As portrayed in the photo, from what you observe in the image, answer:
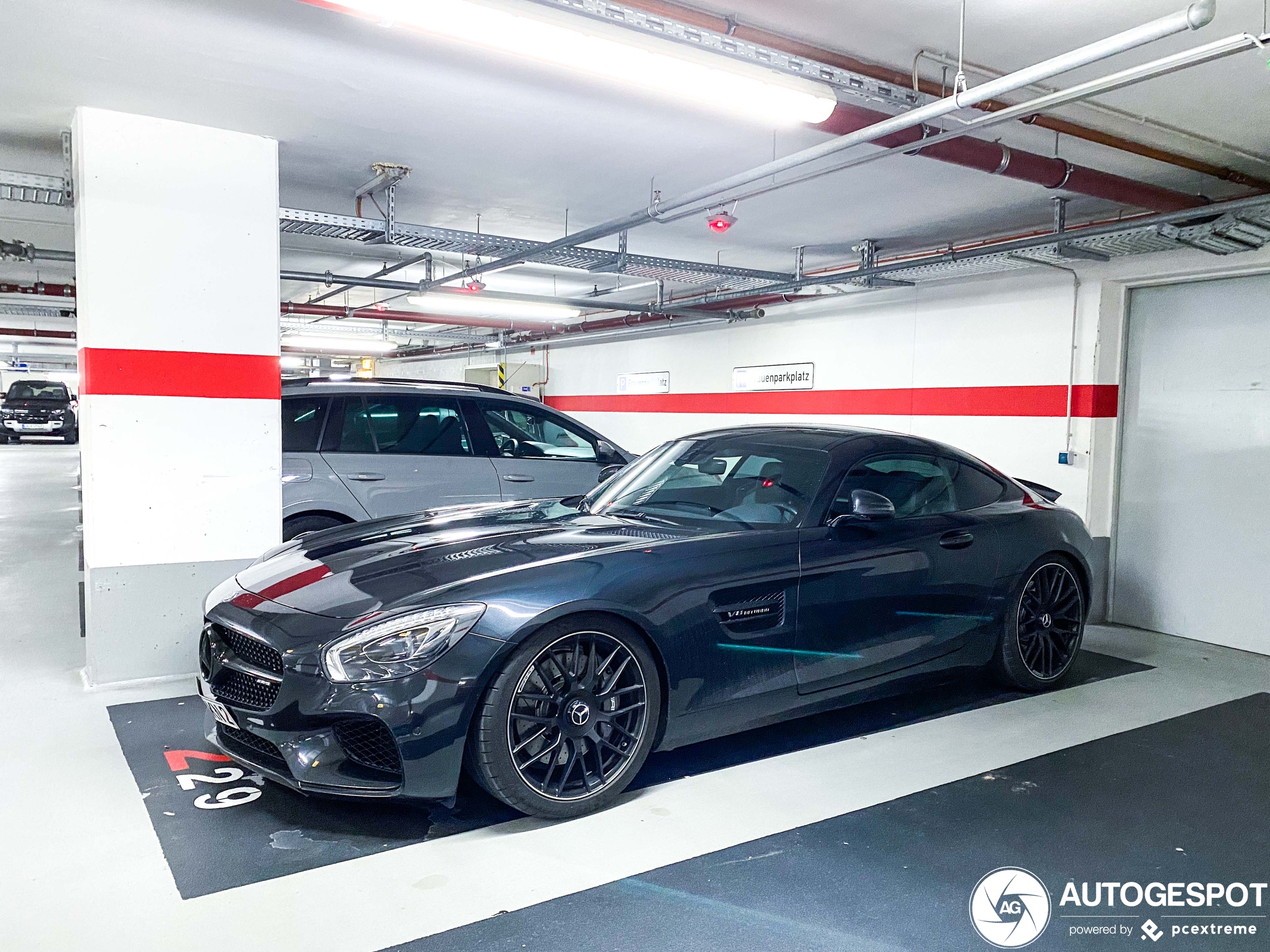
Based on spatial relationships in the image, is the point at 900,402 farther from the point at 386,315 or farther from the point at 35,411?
the point at 35,411

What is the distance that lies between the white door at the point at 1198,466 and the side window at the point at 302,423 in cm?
537

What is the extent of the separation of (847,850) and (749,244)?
19.7ft

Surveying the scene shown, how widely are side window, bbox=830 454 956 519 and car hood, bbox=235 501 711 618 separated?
0.63 m

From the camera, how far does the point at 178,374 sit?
431 cm

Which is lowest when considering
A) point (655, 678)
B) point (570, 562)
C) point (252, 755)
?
point (252, 755)

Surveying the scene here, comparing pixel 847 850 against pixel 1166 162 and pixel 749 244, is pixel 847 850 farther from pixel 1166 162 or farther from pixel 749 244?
pixel 749 244

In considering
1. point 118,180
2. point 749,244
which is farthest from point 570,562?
point 749,244

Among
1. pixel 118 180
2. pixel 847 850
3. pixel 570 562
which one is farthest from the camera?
pixel 118 180

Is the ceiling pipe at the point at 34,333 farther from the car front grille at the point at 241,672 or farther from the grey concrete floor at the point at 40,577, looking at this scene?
the car front grille at the point at 241,672

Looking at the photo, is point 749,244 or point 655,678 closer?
point 655,678

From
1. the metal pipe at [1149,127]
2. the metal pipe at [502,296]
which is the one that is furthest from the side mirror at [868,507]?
the metal pipe at [502,296]

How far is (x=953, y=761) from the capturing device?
3449 millimetres

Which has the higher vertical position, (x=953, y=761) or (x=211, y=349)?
(x=211, y=349)

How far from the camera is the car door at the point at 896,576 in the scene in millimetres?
3416
